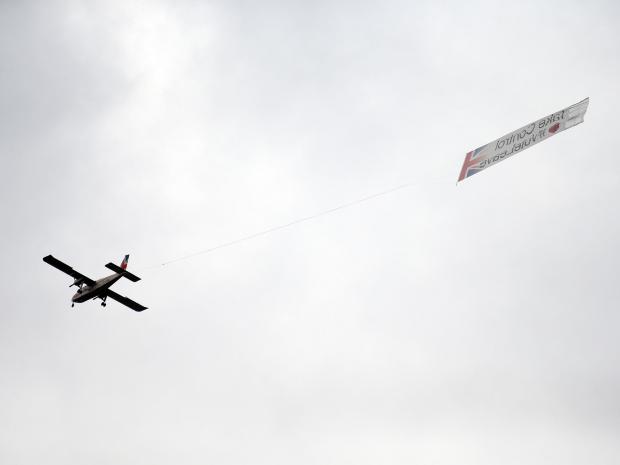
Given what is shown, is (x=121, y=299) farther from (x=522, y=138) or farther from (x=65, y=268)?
(x=522, y=138)

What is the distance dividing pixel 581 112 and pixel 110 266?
47998 millimetres

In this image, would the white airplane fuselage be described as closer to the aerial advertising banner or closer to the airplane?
the airplane

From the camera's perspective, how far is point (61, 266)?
6362 centimetres

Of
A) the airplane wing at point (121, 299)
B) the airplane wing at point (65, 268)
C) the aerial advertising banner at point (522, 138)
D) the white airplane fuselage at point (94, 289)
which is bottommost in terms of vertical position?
the aerial advertising banner at point (522, 138)

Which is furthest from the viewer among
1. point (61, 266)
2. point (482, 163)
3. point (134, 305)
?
Result: point (134, 305)

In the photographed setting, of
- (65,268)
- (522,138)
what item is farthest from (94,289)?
(522,138)

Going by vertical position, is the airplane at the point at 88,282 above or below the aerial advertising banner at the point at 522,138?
above

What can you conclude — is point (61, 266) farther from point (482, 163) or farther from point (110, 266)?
point (482, 163)

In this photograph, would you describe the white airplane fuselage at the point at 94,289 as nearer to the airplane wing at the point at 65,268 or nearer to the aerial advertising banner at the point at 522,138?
the airplane wing at the point at 65,268

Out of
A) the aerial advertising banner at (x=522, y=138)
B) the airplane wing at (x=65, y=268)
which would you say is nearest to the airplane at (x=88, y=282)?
the airplane wing at (x=65, y=268)

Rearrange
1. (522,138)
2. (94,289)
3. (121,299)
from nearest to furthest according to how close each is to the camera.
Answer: (522,138), (94,289), (121,299)

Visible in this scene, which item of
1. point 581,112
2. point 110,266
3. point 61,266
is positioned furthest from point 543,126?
point 61,266

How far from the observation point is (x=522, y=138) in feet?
144

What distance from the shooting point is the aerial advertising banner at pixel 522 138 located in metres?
42.5
